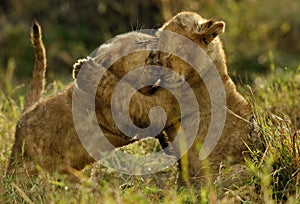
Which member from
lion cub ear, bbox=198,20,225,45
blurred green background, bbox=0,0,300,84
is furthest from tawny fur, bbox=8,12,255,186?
blurred green background, bbox=0,0,300,84

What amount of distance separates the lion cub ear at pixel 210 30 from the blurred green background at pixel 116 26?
3.92 meters

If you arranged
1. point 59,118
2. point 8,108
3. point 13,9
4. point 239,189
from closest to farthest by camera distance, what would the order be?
1. point 239,189
2. point 59,118
3. point 8,108
4. point 13,9

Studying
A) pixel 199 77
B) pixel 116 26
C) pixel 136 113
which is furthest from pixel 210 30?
pixel 116 26

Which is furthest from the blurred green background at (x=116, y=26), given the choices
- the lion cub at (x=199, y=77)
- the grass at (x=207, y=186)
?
the grass at (x=207, y=186)

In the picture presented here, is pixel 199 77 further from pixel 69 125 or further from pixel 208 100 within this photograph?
pixel 69 125

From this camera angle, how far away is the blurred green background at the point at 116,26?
8.99 meters

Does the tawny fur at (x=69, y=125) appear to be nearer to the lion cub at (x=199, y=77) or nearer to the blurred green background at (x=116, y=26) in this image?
the lion cub at (x=199, y=77)

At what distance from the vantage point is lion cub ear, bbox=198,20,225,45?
4211 mm

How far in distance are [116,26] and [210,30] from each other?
5594 mm

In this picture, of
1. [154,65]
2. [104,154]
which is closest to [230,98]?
[154,65]

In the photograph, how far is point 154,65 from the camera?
14.5 ft

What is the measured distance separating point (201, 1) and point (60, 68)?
6.83 ft

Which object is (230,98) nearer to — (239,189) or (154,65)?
(154,65)

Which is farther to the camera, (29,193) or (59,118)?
(59,118)
